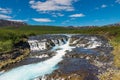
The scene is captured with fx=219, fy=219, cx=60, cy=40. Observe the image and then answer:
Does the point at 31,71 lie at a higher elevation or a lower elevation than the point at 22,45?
Answer: lower

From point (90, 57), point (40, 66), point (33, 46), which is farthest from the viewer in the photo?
point (33, 46)

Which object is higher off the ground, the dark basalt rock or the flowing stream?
the dark basalt rock

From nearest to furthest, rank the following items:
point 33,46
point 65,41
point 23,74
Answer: point 23,74 < point 33,46 < point 65,41

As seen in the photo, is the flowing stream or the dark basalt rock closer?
the flowing stream

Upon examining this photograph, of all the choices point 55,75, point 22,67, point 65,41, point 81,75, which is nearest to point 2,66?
point 22,67

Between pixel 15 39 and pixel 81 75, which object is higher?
pixel 15 39

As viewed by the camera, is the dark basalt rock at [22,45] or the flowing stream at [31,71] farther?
the dark basalt rock at [22,45]

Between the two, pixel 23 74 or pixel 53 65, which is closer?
pixel 23 74

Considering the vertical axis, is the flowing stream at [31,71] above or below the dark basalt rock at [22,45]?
below

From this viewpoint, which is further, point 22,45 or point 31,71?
point 22,45

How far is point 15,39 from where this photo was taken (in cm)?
8288

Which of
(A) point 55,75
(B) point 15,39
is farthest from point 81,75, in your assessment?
(B) point 15,39

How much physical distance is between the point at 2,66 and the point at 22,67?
5350mm

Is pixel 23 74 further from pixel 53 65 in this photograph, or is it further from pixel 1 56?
pixel 1 56
